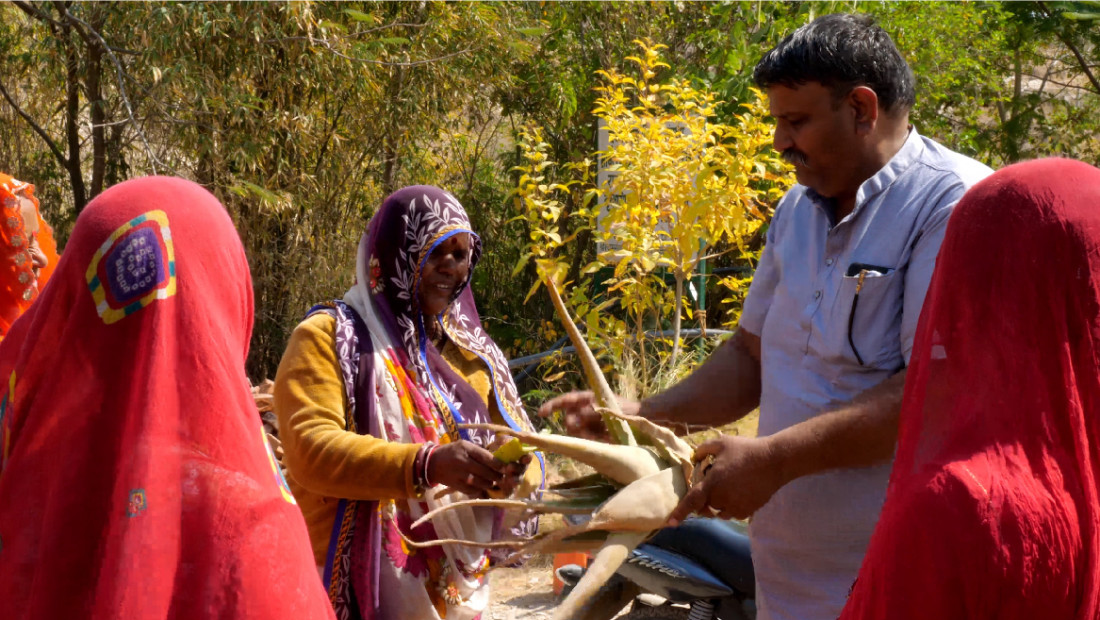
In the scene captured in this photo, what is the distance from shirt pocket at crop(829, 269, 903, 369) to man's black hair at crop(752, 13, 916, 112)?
0.39 m

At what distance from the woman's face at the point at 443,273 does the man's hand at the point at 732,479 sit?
1199 mm

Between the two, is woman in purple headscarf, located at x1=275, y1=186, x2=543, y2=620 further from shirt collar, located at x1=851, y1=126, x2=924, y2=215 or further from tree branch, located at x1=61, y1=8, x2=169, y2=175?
tree branch, located at x1=61, y1=8, x2=169, y2=175

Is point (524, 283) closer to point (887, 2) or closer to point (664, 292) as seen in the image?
point (664, 292)

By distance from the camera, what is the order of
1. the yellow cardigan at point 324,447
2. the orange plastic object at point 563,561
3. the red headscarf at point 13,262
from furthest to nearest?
the orange plastic object at point 563,561, the red headscarf at point 13,262, the yellow cardigan at point 324,447

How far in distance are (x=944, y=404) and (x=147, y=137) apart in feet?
20.9

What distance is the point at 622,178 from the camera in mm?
6070

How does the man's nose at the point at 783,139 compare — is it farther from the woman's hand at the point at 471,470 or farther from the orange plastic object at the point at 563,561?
the orange plastic object at the point at 563,561

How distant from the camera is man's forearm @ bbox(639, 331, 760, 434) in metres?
2.61

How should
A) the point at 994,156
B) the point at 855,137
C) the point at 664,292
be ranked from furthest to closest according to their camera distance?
1. the point at 994,156
2. the point at 664,292
3. the point at 855,137

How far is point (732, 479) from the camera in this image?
195cm

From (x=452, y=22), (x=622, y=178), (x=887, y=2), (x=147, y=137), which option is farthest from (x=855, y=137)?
(x=887, y=2)

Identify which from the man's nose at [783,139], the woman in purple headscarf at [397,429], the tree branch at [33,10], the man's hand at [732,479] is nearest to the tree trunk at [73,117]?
the tree branch at [33,10]

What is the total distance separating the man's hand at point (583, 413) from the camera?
8.04 ft

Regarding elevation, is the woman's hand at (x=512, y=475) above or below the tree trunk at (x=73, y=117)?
below
